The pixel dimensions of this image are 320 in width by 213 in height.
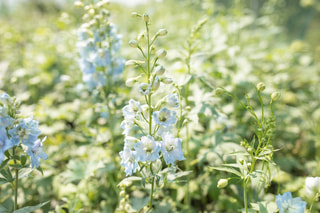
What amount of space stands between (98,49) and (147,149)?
1.34 metres

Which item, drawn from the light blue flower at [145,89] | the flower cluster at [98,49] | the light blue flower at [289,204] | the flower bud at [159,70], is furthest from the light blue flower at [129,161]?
the flower cluster at [98,49]

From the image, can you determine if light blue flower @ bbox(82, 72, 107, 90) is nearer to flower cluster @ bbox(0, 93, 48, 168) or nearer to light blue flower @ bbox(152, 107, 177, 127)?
flower cluster @ bbox(0, 93, 48, 168)

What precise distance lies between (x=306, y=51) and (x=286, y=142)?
9.96ft

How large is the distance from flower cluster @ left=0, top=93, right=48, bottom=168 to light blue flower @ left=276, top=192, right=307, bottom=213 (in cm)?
145

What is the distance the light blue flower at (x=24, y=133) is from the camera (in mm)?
1418

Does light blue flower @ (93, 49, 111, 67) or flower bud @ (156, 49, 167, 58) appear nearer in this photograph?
flower bud @ (156, 49, 167, 58)

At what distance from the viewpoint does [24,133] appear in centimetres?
144

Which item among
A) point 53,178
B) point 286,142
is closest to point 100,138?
point 53,178

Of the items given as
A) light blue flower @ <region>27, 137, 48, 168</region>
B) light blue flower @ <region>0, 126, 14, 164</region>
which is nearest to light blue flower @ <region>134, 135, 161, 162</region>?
light blue flower @ <region>27, 137, 48, 168</region>

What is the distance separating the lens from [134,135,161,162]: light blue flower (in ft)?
4.62

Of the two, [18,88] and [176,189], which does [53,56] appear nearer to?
[18,88]

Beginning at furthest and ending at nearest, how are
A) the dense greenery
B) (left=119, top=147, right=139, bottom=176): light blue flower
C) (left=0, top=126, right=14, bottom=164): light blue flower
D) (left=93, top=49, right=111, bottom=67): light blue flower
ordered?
(left=93, top=49, right=111, bottom=67): light blue flower < the dense greenery < (left=119, top=147, right=139, bottom=176): light blue flower < (left=0, top=126, right=14, bottom=164): light blue flower

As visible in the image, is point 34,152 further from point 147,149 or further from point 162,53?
point 162,53

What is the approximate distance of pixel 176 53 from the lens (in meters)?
2.28
